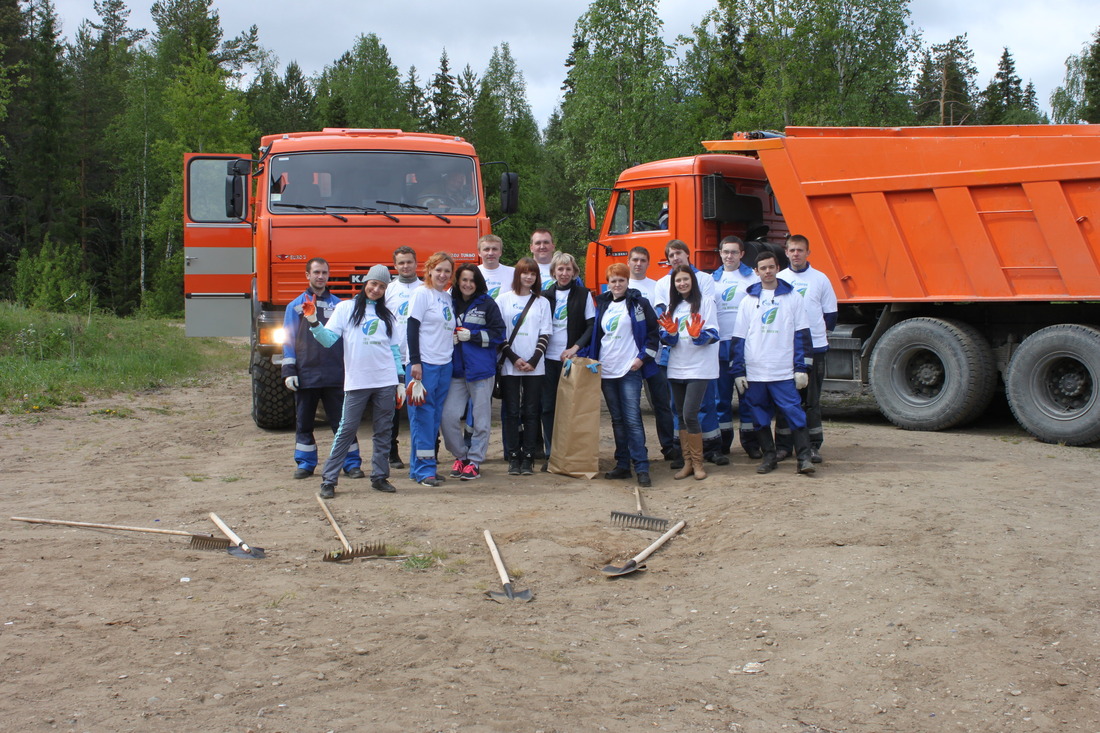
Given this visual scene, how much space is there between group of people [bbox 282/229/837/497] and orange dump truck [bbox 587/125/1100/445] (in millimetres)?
2337

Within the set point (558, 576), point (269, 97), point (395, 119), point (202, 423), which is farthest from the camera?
point (269, 97)

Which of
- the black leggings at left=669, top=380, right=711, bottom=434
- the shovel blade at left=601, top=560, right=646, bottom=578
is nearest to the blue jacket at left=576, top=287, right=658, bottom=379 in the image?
the black leggings at left=669, top=380, right=711, bottom=434

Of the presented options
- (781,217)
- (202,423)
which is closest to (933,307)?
(781,217)

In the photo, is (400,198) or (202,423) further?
(202,423)

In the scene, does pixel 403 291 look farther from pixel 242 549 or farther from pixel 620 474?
pixel 242 549

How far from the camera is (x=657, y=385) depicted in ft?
27.3

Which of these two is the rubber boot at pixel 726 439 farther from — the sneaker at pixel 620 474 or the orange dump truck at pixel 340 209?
the orange dump truck at pixel 340 209

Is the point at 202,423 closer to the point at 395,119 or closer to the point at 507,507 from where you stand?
the point at 507,507

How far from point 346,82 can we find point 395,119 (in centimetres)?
411

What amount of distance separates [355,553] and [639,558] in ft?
5.29

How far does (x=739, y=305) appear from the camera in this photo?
27.3 feet

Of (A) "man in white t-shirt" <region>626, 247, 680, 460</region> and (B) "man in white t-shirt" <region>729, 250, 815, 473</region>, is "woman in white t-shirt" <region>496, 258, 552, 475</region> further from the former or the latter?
(B) "man in white t-shirt" <region>729, 250, 815, 473</region>

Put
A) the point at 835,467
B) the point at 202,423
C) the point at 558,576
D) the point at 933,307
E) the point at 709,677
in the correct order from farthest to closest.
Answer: the point at 202,423, the point at 933,307, the point at 835,467, the point at 558,576, the point at 709,677

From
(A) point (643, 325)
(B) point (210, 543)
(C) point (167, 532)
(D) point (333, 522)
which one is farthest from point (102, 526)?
(A) point (643, 325)
